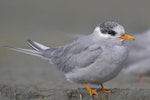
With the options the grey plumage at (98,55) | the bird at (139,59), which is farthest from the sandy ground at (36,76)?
the grey plumage at (98,55)

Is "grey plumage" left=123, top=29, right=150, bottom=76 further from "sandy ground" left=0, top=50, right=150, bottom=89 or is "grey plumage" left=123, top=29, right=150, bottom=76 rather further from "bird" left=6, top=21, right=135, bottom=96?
"bird" left=6, top=21, right=135, bottom=96

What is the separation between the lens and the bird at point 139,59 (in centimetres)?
979

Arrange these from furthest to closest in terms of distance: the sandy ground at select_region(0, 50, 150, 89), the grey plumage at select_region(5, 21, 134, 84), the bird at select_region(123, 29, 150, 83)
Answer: the bird at select_region(123, 29, 150, 83) < the sandy ground at select_region(0, 50, 150, 89) < the grey plumage at select_region(5, 21, 134, 84)

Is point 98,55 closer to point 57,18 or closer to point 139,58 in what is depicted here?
point 139,58

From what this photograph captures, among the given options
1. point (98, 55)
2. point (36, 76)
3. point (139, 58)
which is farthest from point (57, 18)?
point (98, 55)

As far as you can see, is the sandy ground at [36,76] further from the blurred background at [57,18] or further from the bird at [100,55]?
the bird at [100,55]

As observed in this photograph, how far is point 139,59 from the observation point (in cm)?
986

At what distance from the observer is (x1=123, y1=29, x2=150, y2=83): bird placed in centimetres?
979

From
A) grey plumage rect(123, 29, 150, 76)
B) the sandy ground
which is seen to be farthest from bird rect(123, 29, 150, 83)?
the sandy ground

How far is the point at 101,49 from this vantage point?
6586 mm

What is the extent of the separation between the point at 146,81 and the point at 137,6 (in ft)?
17.9

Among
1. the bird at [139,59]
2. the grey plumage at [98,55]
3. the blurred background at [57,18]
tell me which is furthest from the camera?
the blurred background at [57,18]

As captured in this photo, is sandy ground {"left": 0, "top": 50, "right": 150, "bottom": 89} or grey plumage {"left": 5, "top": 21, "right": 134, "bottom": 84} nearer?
grey plumage {"left": 5, "top": 21, "right": 134, "bottom": 84}

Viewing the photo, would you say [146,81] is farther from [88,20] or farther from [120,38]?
[88,20]
